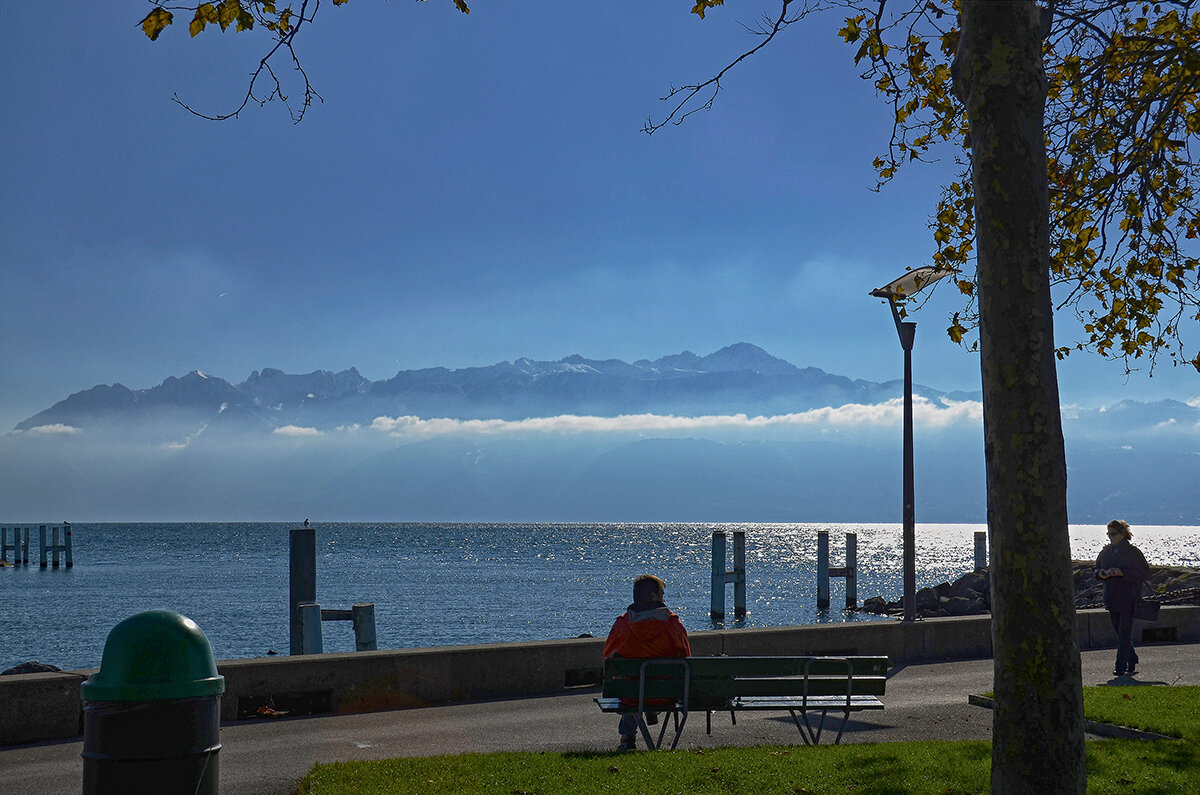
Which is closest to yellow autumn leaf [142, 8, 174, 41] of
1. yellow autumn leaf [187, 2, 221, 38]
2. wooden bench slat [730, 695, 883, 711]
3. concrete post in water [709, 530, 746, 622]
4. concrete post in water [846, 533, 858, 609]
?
yellow autumn leaf [187, 2, 221, 38]

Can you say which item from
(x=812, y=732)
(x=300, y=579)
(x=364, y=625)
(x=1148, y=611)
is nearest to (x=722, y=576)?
(x=1148, y=611)

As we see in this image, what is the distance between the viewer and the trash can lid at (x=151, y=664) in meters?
4.13

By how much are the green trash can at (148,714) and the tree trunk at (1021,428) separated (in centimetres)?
340

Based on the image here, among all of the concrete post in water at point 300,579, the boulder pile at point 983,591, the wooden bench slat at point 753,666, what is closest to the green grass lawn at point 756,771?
the wooden bench slat at point 753,666

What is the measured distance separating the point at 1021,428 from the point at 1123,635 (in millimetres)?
9140

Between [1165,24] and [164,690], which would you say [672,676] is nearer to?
[164,690]

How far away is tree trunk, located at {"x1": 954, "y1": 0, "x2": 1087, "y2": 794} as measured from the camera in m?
4.80

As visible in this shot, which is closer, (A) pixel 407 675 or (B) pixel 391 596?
(A) pixel 407 675

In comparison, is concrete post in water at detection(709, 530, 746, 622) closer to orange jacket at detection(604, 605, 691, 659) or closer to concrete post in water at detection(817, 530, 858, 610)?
concrete post in water at detection(817, 530, 858, 610)

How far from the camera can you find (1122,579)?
12508 millimetres

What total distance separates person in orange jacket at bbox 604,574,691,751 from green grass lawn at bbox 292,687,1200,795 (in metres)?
0.62

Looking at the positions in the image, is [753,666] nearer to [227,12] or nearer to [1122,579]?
[227,12]

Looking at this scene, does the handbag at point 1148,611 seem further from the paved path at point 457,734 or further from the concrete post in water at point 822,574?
the concrete post in water at point 822,574

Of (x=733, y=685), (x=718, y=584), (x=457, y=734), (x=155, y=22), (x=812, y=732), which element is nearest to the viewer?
(x=155, y=22)
